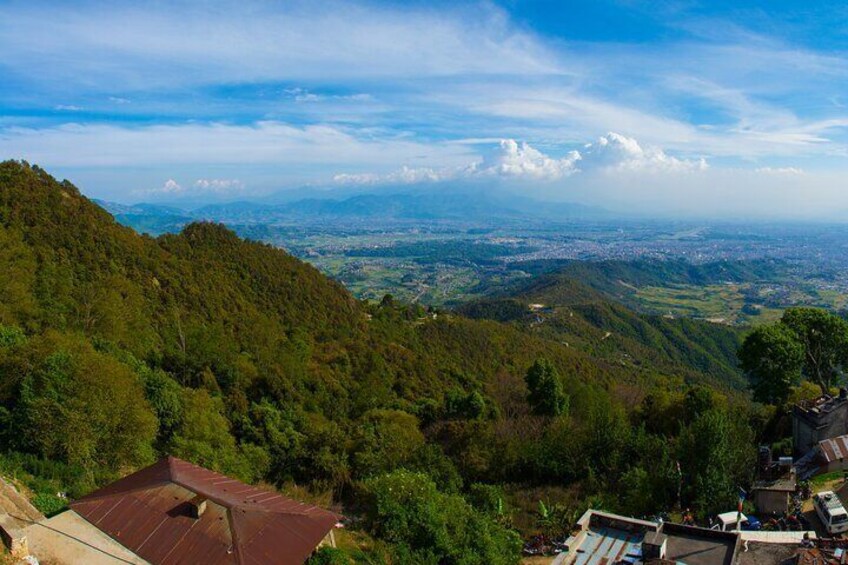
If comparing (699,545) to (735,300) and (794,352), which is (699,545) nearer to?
(794,352)

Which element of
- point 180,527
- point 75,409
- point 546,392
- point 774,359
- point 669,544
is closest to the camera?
point 180,527

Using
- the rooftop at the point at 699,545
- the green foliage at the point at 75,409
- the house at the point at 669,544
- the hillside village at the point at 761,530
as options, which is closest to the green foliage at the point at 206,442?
the green foliage at the point at 75,409

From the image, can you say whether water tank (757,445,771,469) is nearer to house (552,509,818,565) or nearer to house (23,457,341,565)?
house (552,509,818,565)

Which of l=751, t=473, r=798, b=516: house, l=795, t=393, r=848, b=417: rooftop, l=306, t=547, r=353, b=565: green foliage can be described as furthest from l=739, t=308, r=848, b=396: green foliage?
l=306, t=547, r=353, b=565: green foliage

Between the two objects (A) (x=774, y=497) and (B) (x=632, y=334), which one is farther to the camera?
(B) (x=632, y=334)

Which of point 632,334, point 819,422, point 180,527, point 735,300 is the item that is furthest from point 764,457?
point 735,300

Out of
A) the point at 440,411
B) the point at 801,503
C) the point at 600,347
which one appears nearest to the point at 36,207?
the point at 440,411
